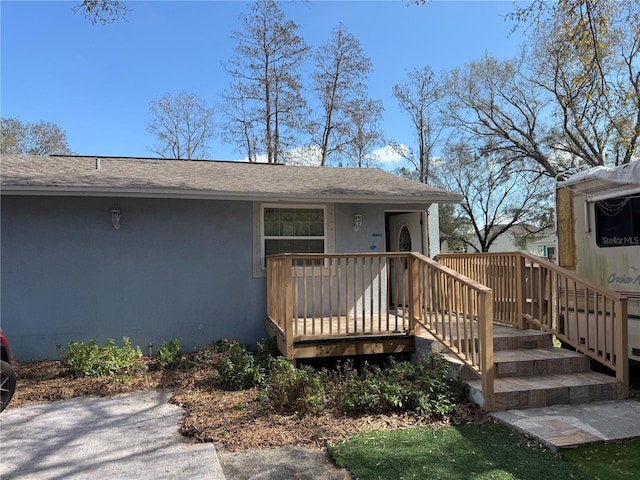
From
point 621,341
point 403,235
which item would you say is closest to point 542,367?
point 621,341

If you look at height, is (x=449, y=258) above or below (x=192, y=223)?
below

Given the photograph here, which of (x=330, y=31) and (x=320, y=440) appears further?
(x=330, y=31)

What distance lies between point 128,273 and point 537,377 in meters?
5.68

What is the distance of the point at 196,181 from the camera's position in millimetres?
7273

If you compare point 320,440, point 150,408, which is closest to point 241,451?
point 320,440

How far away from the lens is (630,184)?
4945 mm

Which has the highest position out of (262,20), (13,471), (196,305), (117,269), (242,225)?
(262,20)

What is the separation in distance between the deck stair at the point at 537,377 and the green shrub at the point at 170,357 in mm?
3433

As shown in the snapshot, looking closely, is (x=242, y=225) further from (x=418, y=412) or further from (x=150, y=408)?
(x=418, y=412)

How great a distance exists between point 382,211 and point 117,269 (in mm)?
4321

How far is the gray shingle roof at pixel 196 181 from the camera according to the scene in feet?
20.7

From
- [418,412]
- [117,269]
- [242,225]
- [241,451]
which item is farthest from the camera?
[242,225]

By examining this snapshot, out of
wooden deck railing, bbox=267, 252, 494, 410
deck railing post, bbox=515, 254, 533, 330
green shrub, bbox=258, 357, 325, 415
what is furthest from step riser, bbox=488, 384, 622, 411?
green shrub, bbox=258, 357, 325, 415

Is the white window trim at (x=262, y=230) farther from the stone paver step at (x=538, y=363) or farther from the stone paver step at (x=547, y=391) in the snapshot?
the stone paver step at (x=547, y=391)
